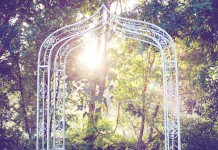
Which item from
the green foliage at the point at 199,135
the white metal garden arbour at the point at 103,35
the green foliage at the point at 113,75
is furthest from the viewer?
the green foliage at the point at 199,135

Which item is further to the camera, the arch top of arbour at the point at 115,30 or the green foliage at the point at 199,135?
the green foliage at the point at 199,135

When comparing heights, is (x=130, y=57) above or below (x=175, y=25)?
below

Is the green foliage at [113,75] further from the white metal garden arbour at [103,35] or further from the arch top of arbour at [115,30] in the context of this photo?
the arch top of arbour at [115,30]

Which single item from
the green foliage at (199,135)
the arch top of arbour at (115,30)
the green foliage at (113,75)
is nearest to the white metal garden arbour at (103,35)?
the arch top of arbour at (115,30)

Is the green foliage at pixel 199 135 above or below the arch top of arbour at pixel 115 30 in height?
below

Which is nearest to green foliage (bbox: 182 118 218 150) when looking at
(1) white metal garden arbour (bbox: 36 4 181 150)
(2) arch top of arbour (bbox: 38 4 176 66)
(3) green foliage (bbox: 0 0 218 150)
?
(3) green foliage (bbox: 0 0 218 150)

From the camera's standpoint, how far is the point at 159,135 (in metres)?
6.94

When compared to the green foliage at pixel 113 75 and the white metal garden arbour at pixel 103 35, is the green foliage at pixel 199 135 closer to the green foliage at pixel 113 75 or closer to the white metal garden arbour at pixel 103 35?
the green foliage at pixel 113 75

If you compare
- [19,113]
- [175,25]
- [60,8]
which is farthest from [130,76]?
[19,113]

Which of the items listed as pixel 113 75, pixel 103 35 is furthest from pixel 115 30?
pixel 113 75

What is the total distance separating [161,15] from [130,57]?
1.44 meters

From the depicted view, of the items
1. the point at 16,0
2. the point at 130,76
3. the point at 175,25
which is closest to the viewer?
the point at 175,25

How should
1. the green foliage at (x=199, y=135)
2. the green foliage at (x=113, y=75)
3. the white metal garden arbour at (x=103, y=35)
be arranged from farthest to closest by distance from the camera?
1. the green foliage at (x=199, y=135)
2. the green foliage at (x=113, y=75)
3. the white metal garden arbour at (x=103, y=35)

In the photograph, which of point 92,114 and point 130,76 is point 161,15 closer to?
point 130,76
